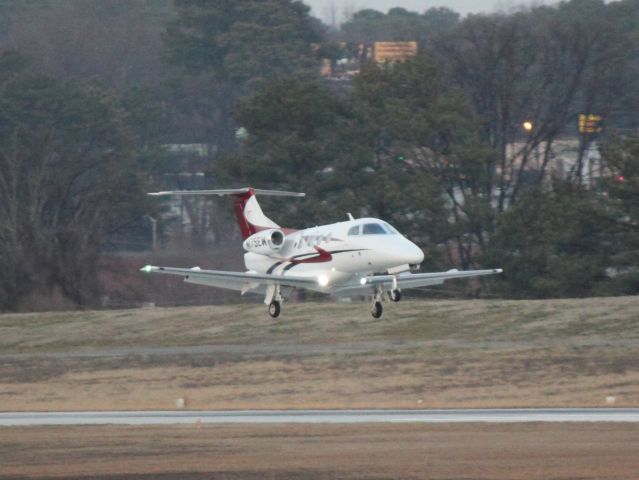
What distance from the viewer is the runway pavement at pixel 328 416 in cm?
3064

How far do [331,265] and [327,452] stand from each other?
11569 millimetres

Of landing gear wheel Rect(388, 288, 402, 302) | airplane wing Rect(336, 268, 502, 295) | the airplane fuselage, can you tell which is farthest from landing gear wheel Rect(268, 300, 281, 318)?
landing gear wheel Rect(388, 288, 402, 302)

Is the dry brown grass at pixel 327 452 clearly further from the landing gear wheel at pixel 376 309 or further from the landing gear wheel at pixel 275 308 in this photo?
the landing gear wheel at pixel 275 308

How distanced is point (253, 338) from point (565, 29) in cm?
3955

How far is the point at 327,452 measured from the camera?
25797 mm

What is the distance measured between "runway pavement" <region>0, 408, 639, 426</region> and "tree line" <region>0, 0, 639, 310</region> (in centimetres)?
2297

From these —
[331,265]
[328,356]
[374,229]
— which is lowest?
[328,356]

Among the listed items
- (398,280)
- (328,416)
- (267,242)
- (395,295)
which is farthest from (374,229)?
(328,416)

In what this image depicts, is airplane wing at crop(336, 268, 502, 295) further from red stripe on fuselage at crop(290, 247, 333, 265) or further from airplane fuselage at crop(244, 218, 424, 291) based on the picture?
red stripe on fuselage at crop(290, 247, 333, 265)

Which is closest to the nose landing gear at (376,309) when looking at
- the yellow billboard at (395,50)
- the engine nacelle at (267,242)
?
the engine nacelle at (267,242)

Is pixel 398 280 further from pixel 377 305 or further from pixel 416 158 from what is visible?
pixel 416 158

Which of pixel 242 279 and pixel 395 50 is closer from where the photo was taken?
pixel 242 279

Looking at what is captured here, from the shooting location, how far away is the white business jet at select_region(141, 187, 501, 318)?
3539cm

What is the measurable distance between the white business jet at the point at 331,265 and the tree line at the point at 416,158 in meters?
18.8
